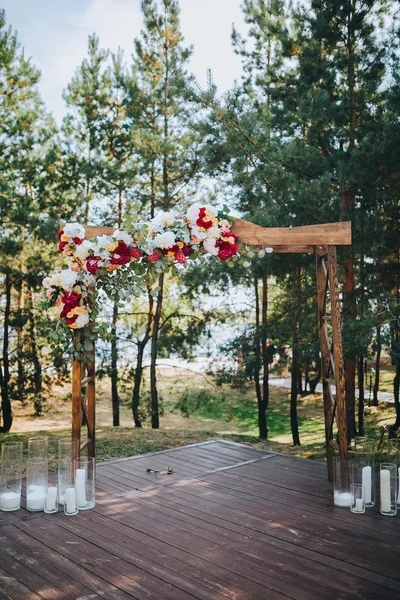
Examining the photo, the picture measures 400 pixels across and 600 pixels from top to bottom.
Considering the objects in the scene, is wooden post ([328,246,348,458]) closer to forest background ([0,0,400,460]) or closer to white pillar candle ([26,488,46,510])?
white pillar candle ([26,488,46,510])

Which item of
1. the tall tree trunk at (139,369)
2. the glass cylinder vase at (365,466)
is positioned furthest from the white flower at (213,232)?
the tall tree trunk at (139,369)

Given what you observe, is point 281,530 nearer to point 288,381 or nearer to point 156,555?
point 156,555

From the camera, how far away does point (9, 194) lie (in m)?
8.73

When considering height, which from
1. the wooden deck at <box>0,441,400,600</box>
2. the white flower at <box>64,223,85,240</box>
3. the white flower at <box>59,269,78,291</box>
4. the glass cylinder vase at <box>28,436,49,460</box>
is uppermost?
the white flower at <box>64,223,85,240</box>

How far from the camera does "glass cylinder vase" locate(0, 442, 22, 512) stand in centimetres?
351

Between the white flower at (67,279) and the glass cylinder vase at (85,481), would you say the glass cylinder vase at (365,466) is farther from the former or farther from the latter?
the white flower at (67,279)

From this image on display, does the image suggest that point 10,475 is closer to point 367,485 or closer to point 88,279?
point 88,279

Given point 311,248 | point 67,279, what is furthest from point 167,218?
point 311,248

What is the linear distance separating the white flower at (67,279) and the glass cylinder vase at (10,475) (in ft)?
3.42

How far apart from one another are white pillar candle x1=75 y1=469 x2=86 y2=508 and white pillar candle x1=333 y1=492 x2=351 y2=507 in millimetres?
1684

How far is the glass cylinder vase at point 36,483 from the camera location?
3553 millimetres

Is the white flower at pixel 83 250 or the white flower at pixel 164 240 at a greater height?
the white flower at pixel 164 240

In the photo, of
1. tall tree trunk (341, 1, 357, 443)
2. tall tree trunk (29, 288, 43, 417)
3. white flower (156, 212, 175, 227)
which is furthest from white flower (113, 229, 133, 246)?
tall tree trunk (29, 288, 43, 417)

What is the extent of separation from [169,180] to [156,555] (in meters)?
7.98
